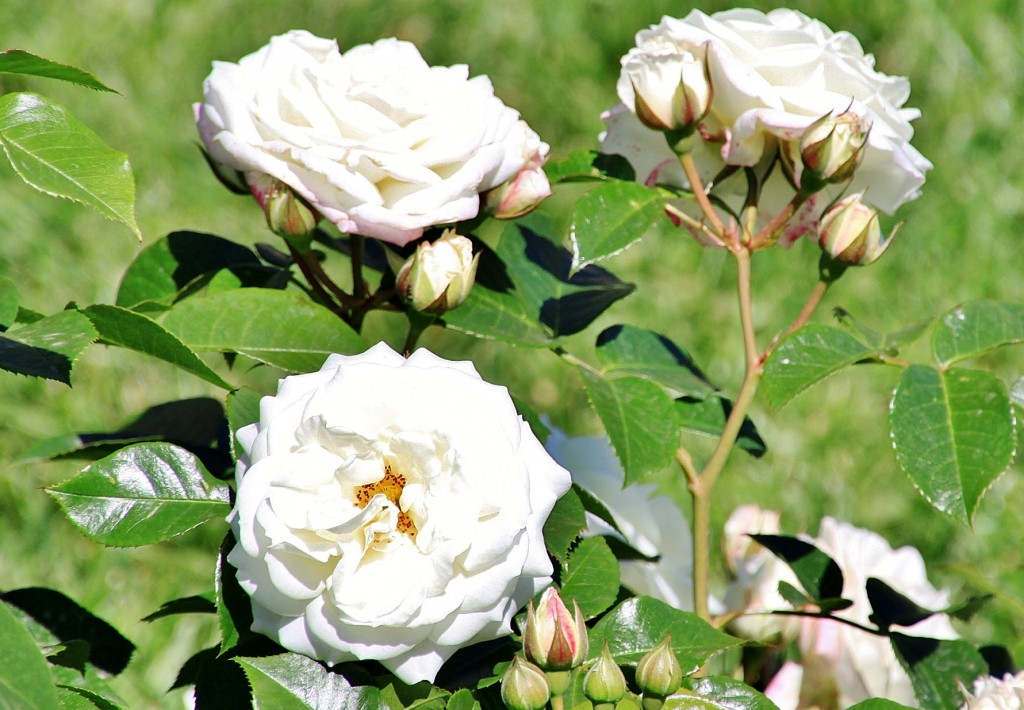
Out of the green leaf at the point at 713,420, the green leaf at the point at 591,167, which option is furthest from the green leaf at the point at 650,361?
the green leaf at the point at 591,167

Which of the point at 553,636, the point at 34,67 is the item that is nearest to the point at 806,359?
the point at 553,636

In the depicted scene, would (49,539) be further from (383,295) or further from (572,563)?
(572,563)

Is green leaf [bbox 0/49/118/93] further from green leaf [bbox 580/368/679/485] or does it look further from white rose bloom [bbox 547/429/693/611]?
white rose bloom [bbox 547/429/693/611]

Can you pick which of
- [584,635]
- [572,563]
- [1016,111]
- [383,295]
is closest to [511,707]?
[584,635]

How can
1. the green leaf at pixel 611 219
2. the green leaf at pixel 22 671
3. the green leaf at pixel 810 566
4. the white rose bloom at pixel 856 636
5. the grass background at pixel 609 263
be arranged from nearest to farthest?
the green leaf at pixel 22 671, the green leaf at pixel 611 219, the green leaf at pixel 810 566, the white rose bloom at pixel 856 636, the grass background at pixel 609 263

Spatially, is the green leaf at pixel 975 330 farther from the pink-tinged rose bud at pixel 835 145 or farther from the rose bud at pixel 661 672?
the rose bud at pixel 661 672

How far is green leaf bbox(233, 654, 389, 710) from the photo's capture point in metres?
0.61

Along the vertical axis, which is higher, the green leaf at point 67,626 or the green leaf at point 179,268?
the green leaf at point 179,268

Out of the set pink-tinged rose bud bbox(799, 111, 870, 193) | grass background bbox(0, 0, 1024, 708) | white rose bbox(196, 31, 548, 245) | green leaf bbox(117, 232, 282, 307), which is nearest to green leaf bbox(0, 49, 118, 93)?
white rose bbox(196, 31, 548, 245)

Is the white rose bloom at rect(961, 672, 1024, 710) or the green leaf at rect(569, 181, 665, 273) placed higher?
the green leaf at rect(569, 181, 665, 273)

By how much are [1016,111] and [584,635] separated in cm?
241

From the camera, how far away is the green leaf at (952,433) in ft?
2.43

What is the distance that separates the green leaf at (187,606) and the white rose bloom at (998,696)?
522mm

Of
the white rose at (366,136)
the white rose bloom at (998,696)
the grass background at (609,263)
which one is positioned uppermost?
the white rose at (366,136)
